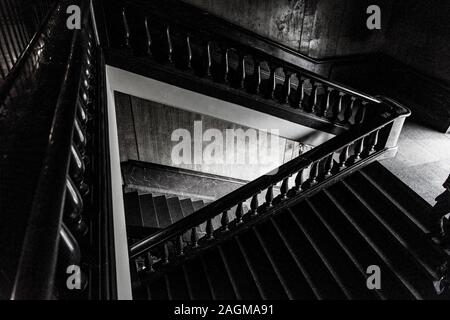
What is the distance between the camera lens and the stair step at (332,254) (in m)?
3.03

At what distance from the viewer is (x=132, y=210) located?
529 centimetres

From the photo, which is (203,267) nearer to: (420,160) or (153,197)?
(153,197)

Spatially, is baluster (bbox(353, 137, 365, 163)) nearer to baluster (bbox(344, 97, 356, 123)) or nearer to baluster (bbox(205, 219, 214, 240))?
baluster (bbox(344, 97, 356, 123))

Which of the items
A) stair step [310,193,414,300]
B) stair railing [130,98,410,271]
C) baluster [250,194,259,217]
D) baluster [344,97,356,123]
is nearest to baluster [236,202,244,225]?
stair railing [130,98,410,271]

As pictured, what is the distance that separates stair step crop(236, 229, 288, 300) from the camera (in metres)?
3.34

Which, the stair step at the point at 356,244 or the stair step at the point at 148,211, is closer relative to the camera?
the stair step at the point at 356,244

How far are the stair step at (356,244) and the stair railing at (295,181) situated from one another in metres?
0.25

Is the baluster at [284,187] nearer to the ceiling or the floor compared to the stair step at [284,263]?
nearer to the ceiling

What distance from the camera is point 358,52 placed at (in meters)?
5.67

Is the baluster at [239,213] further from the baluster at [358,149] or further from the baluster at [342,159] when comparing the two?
the baluster at [358,149]

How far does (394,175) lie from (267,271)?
6.32ft

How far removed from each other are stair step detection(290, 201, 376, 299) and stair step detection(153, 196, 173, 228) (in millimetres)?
2334

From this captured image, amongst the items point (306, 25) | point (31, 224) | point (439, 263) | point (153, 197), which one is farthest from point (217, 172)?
point (31, 224)

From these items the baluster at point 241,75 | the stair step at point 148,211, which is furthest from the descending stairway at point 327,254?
the baluster at point 241,75
